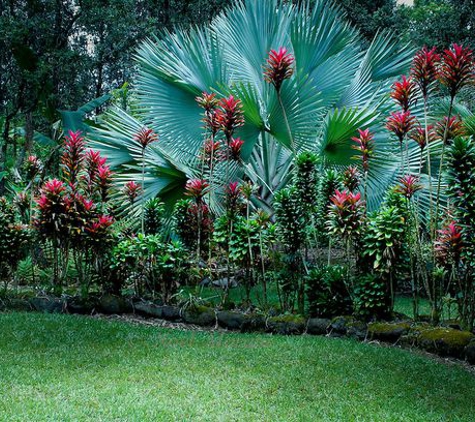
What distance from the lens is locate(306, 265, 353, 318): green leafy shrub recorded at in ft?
19.8

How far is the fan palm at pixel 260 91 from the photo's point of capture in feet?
24.9

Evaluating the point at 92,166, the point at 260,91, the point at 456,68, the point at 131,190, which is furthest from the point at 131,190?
the point at 456,68

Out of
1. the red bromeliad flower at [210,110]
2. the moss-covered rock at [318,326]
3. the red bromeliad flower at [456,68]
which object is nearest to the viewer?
the red bromeliad flower at [456,68]

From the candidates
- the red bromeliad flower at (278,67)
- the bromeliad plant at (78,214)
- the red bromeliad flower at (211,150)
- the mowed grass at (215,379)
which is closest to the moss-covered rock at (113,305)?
the bromeliad plant at (78,214)

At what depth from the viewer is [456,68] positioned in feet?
17.3

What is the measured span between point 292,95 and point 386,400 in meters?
A: 4.31

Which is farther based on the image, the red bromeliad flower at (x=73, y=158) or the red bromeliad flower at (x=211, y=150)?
the red bromeliad flower at (x=73, y=158)

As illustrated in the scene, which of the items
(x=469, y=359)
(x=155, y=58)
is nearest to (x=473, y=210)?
(x=469, y=359)

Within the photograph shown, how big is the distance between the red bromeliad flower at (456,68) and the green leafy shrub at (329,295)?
2.37m

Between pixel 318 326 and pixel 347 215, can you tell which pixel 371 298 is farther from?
pixel 347 215

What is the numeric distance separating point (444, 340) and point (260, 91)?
4.77 m

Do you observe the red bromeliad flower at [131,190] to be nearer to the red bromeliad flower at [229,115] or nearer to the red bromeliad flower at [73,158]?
the red bromeliad flower at [73,158]

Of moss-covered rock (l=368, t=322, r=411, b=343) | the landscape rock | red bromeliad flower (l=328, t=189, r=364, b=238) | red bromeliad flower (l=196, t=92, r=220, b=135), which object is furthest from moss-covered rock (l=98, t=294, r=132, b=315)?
moss-covered rock (l=368, t=322, r=411, b=343)

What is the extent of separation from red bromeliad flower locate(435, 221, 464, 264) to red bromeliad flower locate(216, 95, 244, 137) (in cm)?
269
